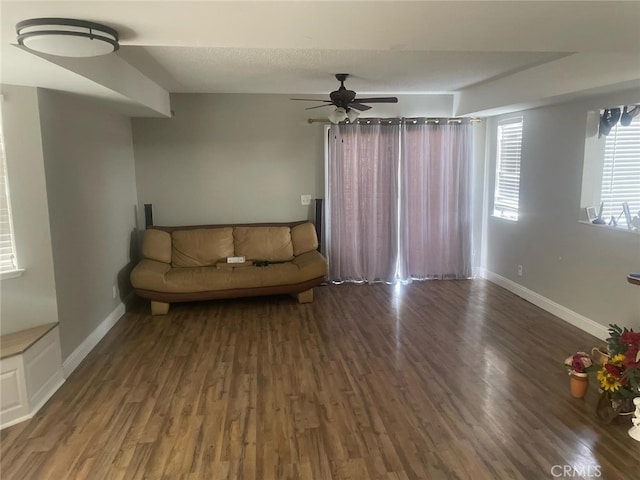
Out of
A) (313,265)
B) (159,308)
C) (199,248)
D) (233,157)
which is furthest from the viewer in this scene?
(233,157)

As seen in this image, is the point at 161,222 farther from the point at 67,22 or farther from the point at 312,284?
the point at 67,22

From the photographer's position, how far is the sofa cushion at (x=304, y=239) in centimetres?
552

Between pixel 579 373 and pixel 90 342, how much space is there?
386cm

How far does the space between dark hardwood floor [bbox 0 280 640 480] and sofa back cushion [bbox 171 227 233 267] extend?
0.82 m

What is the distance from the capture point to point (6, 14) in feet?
5.89

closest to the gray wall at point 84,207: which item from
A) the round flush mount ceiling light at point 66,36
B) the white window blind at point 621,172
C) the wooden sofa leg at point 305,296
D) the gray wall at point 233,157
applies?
the gray wall at point 233,157

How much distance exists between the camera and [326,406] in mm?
2969

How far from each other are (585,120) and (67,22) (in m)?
4.21

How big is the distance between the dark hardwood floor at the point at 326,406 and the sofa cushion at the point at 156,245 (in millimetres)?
769

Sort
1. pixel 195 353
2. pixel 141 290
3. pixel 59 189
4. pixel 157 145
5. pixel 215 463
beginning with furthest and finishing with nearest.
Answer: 1. pixel 157 145
2. pixel 141 290
3. pixel 195 353
4. pixel 59 189
5. pixel 215 463

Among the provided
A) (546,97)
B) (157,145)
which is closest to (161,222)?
(157,145)

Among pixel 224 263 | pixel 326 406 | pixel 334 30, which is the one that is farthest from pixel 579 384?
pixel 224 263

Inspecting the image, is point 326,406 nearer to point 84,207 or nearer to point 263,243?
point 84,207

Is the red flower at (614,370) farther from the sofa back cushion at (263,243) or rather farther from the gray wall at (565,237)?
the sofa back cushion at (263,243)
